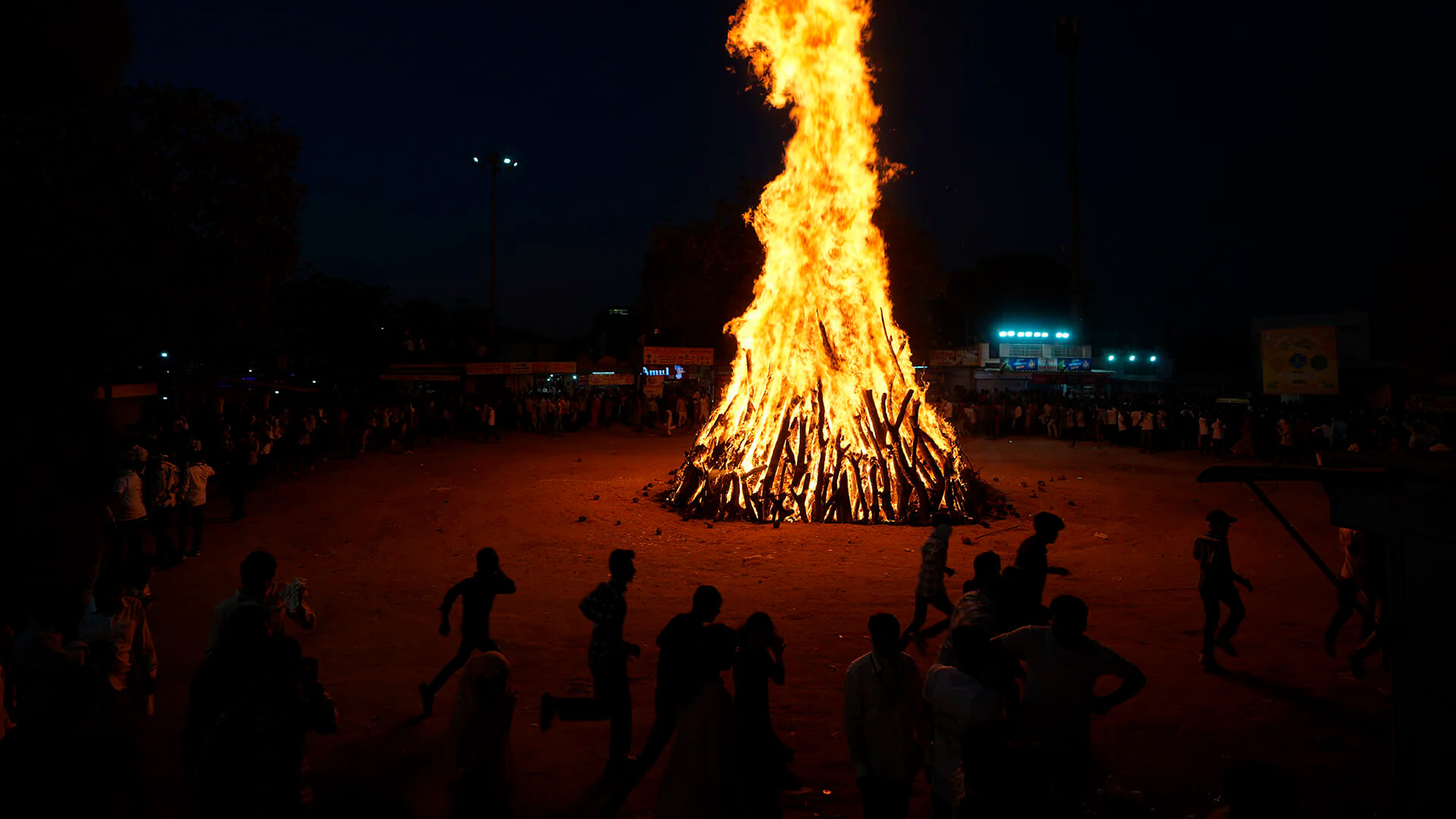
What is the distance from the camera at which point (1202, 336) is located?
2842 inches

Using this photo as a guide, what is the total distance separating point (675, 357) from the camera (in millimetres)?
33281

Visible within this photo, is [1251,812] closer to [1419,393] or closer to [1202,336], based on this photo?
[1419,393]

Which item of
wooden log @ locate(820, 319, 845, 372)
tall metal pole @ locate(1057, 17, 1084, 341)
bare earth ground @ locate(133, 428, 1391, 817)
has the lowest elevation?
bare earth ground @ locate(133, 428, 1391, 817)

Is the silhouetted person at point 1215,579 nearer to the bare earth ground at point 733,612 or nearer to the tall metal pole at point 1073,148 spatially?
the bare earth ground at point 733,612

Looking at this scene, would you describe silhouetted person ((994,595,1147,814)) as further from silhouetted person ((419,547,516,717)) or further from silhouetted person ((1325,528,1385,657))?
silhouetted person ((1325,528,1385,657))

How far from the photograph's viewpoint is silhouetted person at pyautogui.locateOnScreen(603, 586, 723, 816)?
380cm

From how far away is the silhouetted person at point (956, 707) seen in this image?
3674mm

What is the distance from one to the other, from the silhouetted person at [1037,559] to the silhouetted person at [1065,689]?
136cm

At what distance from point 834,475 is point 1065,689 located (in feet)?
35.1

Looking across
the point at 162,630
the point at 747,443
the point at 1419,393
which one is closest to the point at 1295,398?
the point at 1419,393

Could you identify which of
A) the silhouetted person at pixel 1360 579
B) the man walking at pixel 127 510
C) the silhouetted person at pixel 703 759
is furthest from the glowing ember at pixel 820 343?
the silhouetted person at pixel 703 759

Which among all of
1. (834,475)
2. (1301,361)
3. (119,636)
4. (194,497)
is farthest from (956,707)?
(1301,361)

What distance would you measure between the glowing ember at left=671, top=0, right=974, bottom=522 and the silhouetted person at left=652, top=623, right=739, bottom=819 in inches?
422

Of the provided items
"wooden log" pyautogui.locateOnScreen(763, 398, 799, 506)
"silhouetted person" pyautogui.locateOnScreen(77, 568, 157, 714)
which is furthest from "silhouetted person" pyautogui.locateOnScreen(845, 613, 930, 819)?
"wooden log" pyautogui.locateOnScreen(763, 398, 799, 506)
